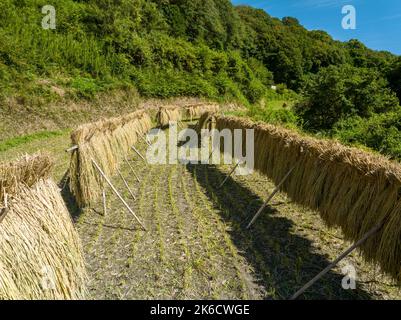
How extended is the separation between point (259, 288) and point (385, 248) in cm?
184

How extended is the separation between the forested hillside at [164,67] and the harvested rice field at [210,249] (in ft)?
19.2

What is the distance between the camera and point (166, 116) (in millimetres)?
23734

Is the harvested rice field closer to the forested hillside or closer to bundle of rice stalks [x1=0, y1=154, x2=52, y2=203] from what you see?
bundle of rice stalks [x1=0, y1=154, x2=52, y2=203]

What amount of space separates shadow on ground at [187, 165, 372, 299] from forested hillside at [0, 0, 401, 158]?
554 cm

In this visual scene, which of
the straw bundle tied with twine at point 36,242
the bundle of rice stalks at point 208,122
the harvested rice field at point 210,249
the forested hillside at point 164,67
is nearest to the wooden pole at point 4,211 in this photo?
the straw bundle tied with twine at point 36,242

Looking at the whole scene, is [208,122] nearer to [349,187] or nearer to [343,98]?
[343,98]

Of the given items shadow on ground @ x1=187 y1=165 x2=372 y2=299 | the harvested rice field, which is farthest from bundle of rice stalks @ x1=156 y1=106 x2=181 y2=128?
shadow on ground @ x1=187 y1=165 x2=372 y2=299

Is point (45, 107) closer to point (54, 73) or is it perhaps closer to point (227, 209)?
point (54, 73)

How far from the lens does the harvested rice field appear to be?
205 inches

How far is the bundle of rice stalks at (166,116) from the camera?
2344 cm

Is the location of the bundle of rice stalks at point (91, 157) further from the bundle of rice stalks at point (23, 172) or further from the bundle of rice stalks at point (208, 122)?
the bundle of rice stalks at point (208, 122)

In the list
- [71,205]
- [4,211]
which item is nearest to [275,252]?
[4,211]

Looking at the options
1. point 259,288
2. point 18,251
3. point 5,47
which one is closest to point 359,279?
point 259,288

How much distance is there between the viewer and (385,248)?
454cm
